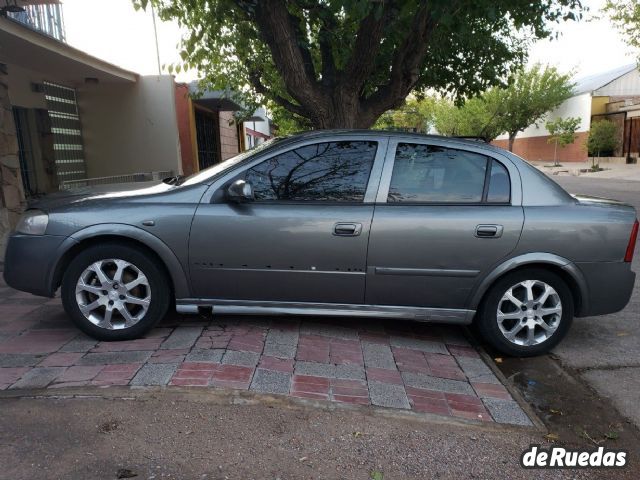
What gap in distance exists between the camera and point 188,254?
368 cm

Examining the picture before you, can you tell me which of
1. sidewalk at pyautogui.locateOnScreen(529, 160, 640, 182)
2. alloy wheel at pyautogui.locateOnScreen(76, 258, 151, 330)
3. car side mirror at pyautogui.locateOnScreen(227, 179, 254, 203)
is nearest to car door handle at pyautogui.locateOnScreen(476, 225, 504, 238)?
car side mirror at pyautogui.locateOnScreen(227, 179, 254, 203)

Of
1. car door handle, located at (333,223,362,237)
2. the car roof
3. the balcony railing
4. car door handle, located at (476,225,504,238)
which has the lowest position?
car door handle, located at (476,225,504,238)

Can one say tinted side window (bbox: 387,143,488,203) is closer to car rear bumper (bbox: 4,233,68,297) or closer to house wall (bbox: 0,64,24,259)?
car rear bumper (bbox: 4,233,68,297)

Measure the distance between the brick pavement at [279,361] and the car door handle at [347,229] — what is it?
2.83 feet

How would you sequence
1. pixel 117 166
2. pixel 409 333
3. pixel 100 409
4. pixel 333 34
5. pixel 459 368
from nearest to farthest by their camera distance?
pixel 100 409 < pixel 459 368 < pixel 409 333 < pixel 333 34 < pixel 117 166

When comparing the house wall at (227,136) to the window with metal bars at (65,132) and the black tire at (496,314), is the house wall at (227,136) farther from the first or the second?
the black tire at (496,314)

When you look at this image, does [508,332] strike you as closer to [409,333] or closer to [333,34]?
[409,333]

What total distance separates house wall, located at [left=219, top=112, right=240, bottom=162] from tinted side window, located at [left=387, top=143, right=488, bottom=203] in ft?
40.5

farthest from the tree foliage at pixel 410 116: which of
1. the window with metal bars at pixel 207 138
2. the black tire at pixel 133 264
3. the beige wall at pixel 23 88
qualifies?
the black tire at pixel 133 264

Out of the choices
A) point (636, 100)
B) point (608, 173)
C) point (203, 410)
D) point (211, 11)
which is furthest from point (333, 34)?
point (636, 100)

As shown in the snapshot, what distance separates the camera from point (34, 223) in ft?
12.1

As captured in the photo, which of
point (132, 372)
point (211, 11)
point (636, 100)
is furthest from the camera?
point (636, 100)

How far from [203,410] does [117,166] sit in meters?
9.20

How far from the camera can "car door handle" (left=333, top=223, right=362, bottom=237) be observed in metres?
3.63
